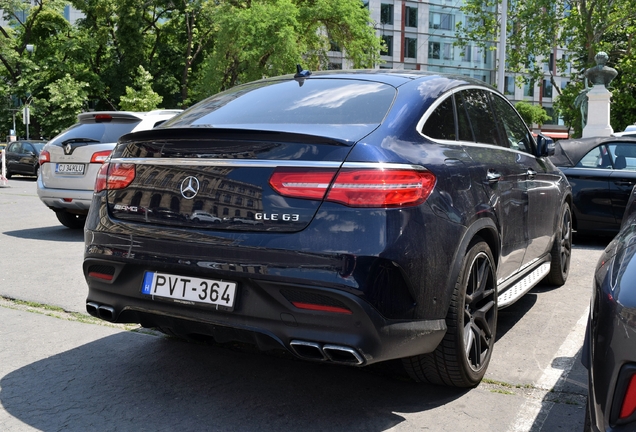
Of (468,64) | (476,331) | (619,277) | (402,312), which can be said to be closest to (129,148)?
(402,312)

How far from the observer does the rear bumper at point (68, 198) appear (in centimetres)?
933

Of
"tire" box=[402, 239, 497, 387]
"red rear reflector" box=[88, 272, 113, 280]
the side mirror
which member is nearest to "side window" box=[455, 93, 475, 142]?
"tire" box=[402, 239, 497, 387]

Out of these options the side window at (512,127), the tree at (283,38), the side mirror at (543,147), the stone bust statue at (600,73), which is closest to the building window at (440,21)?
the tree at (283,38)

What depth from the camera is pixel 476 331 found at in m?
3.73

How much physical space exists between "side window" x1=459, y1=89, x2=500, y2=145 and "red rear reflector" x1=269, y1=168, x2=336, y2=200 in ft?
4.77

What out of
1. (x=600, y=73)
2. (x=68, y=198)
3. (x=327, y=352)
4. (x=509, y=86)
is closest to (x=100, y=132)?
(x=68, y=198)

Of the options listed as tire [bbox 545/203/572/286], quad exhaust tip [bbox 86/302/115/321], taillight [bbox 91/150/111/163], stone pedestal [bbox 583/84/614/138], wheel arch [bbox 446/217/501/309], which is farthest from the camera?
stone pedestal [bbox 583/84/614/138]

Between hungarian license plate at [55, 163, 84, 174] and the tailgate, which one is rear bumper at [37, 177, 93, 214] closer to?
hungarian license plate at [55, 163, 84, 174]

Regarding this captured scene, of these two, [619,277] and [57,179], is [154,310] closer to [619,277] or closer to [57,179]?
[619,277]

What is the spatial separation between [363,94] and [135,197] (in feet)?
4.16

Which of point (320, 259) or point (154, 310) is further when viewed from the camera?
point (154, 310)

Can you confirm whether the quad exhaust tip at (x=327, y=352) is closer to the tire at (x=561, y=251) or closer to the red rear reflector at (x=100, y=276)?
the red rear reflector at (x=100, y=276)

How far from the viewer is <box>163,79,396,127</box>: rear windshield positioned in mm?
3494

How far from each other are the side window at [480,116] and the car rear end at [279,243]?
0.91 meters
